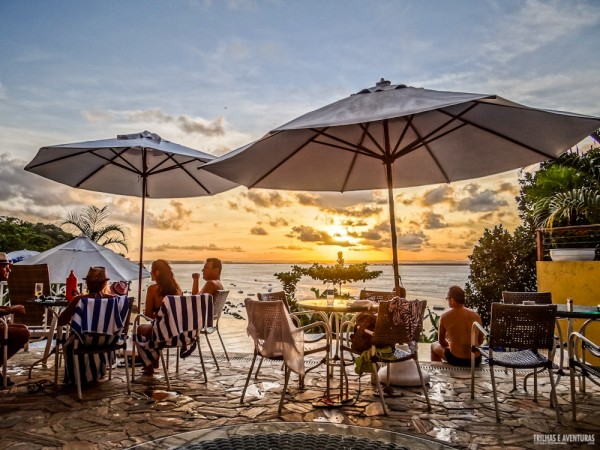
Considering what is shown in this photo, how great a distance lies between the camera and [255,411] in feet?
13.0

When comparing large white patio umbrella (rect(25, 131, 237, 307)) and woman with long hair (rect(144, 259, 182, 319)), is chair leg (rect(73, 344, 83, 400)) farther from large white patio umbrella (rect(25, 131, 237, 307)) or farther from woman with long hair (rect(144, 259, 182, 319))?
large white patio umbrella (rect(25, 131, 237, 307))

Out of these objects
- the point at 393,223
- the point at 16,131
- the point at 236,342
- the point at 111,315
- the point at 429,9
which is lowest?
the point at 236,342

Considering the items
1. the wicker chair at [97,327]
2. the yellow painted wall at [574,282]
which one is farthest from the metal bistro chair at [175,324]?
the yellow painted wall at [574,282]

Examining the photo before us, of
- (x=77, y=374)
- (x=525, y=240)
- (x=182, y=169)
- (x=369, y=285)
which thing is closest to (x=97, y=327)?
(x=77, y=374)

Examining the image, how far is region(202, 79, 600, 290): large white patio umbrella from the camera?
3816 mm

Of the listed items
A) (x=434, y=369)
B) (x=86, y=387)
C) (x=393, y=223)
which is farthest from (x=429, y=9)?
(x=86, y=387)

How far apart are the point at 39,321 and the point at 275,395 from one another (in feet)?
12.8

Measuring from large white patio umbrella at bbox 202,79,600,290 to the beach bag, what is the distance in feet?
2.43

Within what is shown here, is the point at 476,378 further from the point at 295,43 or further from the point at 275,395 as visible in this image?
the point at 295,43

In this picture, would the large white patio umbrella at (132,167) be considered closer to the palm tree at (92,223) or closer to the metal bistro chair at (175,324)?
the metal bistro chair at (175,324)

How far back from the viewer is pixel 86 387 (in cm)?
479

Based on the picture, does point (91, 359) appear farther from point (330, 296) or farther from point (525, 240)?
point (525, 240)

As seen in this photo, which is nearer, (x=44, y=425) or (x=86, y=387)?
(x=44, y=425)

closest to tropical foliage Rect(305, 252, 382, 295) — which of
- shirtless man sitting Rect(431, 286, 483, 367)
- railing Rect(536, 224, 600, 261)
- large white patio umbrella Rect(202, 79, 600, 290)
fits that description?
railing Rect(536, 224, 600, 261)
